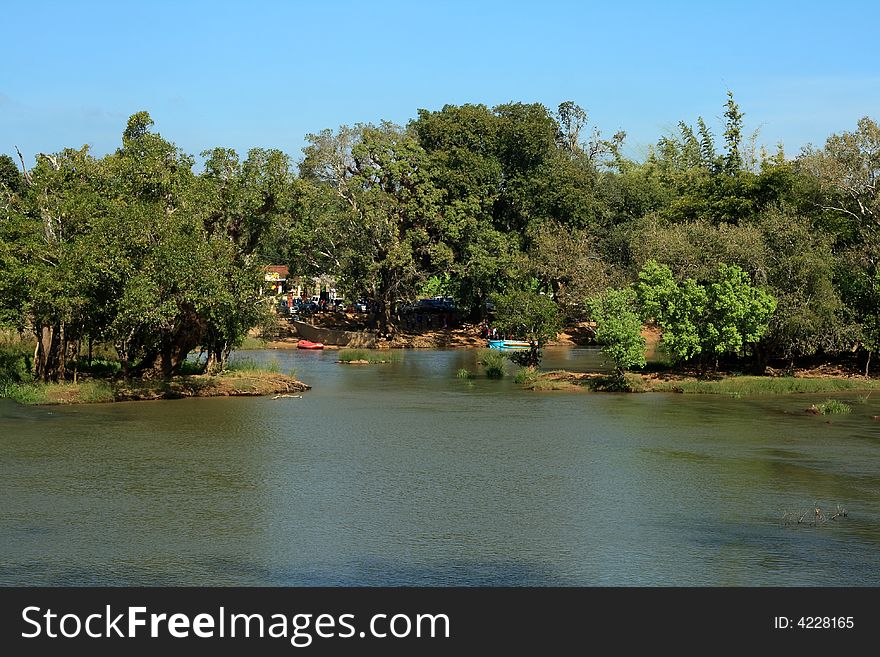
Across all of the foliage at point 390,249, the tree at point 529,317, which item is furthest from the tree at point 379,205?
the tree at point 529,317

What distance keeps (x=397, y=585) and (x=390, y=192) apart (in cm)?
6248

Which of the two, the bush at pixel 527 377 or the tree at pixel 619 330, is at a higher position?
the tree at pixel 619 330

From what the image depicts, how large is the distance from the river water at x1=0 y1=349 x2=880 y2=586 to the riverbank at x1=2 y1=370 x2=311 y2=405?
117 centimetres

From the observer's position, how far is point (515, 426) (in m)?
35.8

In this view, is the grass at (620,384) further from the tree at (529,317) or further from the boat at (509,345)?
the boat at (509,345)

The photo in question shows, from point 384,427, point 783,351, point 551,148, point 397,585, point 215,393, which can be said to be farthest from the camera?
point 551,148

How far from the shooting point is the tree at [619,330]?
4409 cm

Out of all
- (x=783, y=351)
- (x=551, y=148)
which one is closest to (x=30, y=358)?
(x=783, y=351)

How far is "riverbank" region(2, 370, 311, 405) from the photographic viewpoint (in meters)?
39.2

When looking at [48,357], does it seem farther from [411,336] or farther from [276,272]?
[276,272]

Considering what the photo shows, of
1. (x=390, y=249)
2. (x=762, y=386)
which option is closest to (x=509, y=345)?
(x=390, y=249)

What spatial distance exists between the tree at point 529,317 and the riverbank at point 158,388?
11.0m

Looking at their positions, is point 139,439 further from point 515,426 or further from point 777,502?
point 777,502

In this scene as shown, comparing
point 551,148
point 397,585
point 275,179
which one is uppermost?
point 551,148
